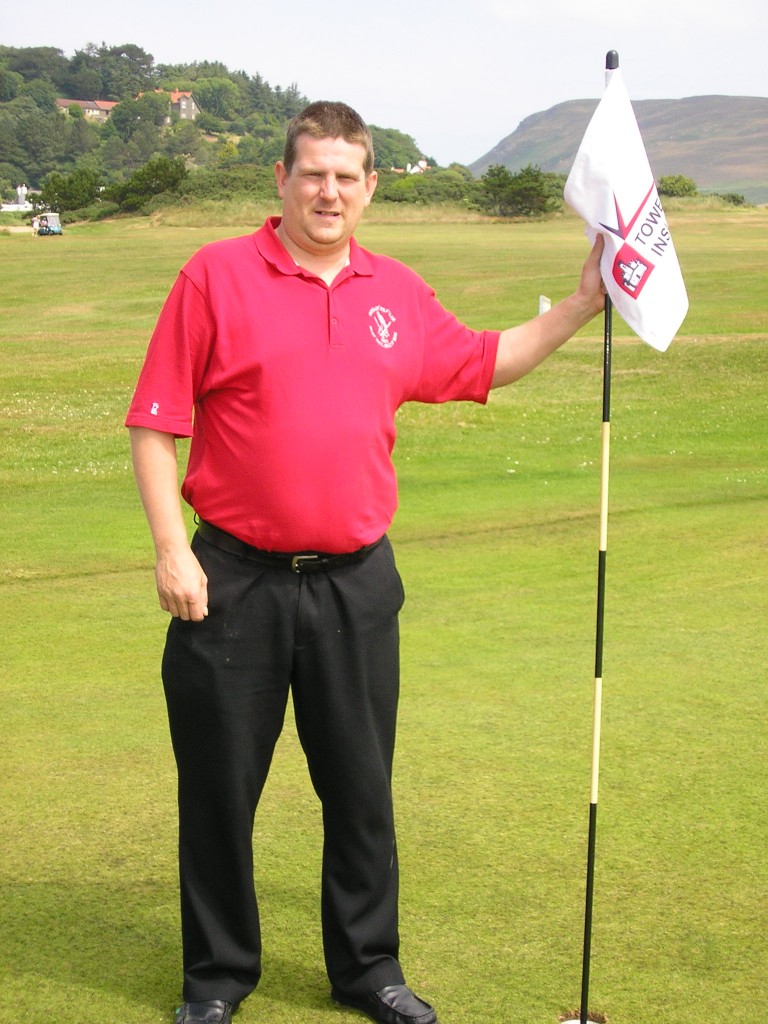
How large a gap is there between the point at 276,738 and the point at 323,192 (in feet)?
3.95

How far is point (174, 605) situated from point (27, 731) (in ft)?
6.39

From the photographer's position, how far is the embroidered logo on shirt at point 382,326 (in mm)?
3045

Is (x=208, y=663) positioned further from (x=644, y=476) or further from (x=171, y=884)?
(x=644, y=476)

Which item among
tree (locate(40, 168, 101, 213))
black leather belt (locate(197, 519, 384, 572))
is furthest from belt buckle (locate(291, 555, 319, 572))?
tree (locate(40, 168, 101, 213))

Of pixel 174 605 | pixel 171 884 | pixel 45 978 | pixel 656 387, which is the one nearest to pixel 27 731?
pixel 171 884

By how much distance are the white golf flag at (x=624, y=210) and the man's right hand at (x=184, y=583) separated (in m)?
1.16

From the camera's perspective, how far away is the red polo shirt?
2.92m

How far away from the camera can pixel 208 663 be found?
3029 mm

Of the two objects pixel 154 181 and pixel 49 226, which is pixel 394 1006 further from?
pixel 154 181

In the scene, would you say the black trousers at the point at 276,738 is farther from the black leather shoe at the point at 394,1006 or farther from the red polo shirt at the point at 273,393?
the red polo shirt at the point at 273,393

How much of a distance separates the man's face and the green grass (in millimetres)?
1664

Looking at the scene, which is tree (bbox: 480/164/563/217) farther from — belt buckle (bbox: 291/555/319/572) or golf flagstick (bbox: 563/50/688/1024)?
belt buckle (bbox: 291/555/319/572)

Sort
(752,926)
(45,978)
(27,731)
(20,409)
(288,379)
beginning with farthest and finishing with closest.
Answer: (20,409), (27,731), (752,926), (45,978), (288,379)

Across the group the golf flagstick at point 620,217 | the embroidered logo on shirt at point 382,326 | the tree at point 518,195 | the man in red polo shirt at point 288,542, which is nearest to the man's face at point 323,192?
the man in red polo shirt at point 288,542
